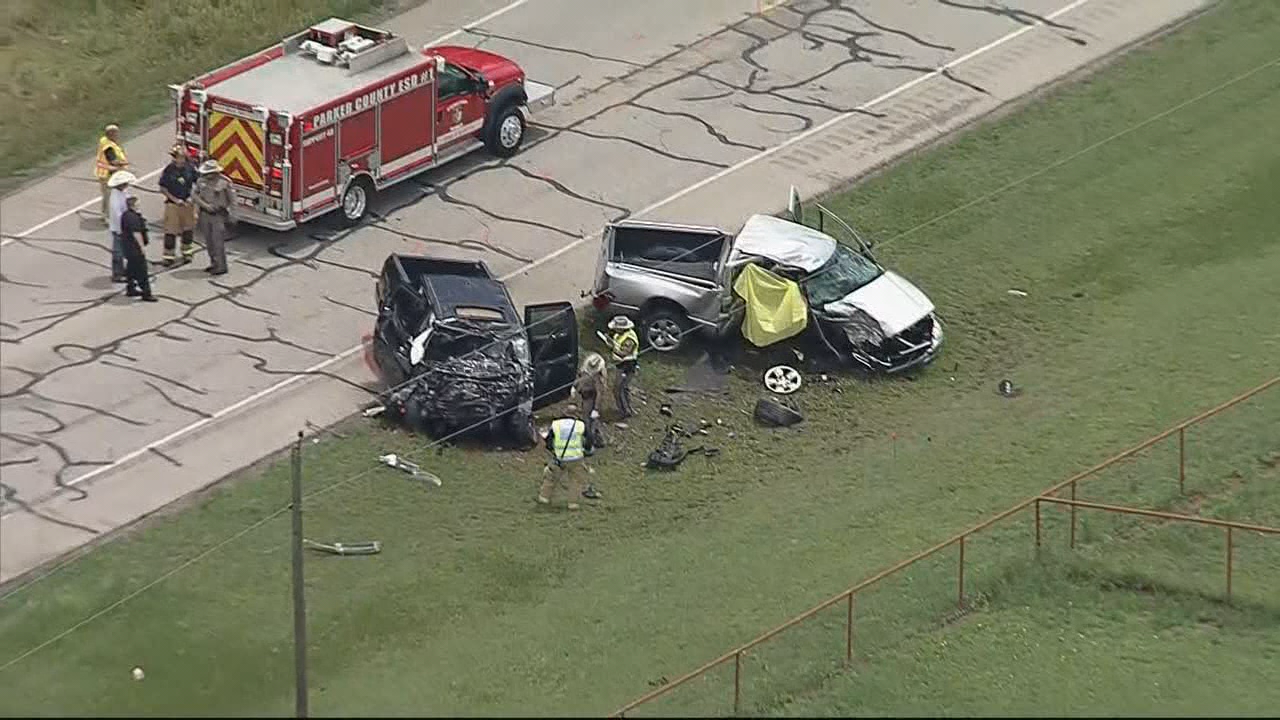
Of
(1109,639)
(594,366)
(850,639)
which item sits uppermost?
(594,366)

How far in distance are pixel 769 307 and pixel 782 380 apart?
3.34 ft

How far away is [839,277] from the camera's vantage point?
3142 centimetres

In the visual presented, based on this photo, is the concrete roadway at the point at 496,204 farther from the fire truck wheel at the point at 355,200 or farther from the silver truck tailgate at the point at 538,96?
the silver truck tailgate at the point at 538,96

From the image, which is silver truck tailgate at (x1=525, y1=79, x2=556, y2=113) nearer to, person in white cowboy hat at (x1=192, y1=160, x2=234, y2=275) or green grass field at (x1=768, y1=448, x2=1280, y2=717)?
person in white cowboy hat at (x1=192, y1=160, x2=234, y2=275)

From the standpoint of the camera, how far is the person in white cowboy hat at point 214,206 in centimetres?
3170

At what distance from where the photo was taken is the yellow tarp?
30.9 meters

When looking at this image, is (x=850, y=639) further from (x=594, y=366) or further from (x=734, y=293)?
(x=734, y=293)

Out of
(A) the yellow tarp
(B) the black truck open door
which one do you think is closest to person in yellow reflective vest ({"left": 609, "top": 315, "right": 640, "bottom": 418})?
(B) the black truck open door

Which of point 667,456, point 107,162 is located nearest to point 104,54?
point 107,162

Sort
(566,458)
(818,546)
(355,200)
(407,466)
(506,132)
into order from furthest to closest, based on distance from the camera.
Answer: (506,132) < (355,200) < (407,466) < (566,458) < (818,546)

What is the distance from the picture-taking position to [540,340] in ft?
97.2

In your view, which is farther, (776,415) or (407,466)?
(776,415)

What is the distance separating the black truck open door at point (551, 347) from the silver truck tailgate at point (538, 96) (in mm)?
6658

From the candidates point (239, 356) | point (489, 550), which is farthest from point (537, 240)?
point (489, 550)
